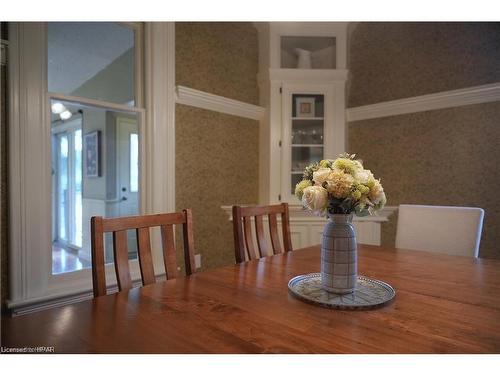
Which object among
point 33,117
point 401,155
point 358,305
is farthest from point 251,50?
point 358,305

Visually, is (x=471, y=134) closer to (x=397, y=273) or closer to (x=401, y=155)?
(x=401, y=155)

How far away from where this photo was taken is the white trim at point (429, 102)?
2.39m

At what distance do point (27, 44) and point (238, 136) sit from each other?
67.2 inches

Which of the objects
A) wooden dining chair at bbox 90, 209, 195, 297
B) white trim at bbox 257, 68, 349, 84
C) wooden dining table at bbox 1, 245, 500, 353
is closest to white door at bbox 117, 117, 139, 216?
white trim at bbox 257, 68, 349, 84

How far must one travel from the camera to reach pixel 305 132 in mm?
3039

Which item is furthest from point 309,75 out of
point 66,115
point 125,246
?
point 66,115

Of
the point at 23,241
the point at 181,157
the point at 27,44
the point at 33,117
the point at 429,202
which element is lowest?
the point at 23,241

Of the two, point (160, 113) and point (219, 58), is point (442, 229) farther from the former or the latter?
point (219, 58)

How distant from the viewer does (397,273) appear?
3.93 ft

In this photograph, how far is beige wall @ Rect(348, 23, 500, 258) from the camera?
2416 millimetres

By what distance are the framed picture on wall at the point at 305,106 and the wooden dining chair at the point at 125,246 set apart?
2.03m

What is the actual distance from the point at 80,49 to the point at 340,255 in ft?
8.75

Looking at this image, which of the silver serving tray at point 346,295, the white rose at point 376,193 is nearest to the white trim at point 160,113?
the silver serving tray at point 346,295

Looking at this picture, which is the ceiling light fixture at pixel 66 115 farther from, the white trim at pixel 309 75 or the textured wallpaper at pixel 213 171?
the white trim at pixel 309 75
